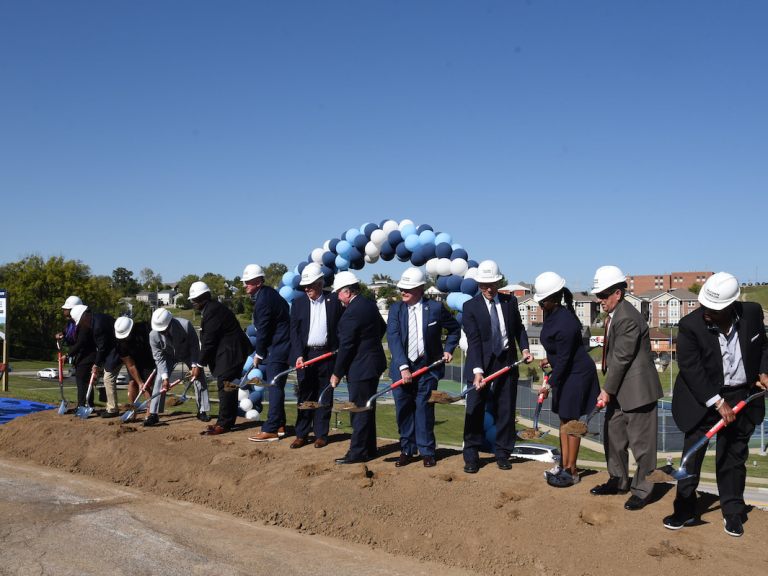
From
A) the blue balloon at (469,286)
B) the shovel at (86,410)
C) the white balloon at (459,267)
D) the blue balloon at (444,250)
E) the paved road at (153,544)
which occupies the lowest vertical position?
the paved road at (153,544)

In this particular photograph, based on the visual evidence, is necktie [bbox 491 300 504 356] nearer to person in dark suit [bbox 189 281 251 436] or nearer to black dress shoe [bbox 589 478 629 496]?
black dress shoe [bbox 589 478 629 496]

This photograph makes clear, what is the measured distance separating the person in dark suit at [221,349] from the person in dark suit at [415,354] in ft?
9.93

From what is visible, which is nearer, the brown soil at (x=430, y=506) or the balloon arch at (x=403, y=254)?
the brown soil at (x=430, y=506)

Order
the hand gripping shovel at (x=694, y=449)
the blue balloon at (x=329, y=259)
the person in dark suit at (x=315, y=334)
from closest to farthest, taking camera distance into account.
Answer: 1. the hand gripping shovel at (x=694, y=449)
2. the person in dark suit at (x=315, y=334)
3. the blue balloon at (x=329, y=259)

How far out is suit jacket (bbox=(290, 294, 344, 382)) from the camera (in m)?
8.81

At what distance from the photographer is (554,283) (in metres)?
6.56

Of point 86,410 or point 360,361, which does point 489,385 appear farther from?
point 86,410

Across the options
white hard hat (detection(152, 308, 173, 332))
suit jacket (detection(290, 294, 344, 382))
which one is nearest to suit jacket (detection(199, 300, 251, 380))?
white hard hat (detection(152, 308, 173, 332))

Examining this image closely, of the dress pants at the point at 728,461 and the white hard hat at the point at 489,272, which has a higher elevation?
the white hard hat at the point at 489,272

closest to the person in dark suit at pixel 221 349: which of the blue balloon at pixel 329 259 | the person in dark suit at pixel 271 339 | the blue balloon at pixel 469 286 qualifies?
the person in dark suit at pixel 271 339

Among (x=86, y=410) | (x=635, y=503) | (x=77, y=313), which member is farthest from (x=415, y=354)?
(x=77, y=313)

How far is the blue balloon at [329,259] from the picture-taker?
20.0 m

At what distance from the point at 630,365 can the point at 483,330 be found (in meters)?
1.77

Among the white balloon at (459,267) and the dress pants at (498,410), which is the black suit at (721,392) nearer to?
the dress pants at (498,410)
